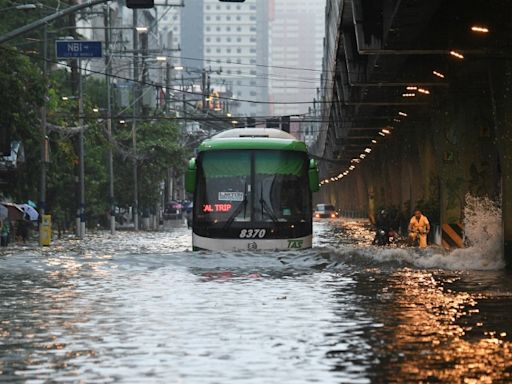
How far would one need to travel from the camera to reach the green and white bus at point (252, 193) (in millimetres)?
37938

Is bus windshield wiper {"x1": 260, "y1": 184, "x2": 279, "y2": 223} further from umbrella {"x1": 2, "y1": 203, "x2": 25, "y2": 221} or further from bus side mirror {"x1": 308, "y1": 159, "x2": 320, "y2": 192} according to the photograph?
umbrella {"x1": 2, "y1": 203, "x2": 25, "y2": 221}

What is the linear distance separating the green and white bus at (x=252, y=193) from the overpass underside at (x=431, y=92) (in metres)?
3.82

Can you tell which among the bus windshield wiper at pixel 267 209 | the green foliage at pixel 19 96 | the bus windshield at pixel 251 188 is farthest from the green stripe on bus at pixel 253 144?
the green foliage at pixel 19 96

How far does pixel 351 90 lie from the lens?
181 ft

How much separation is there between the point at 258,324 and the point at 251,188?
19.3 m

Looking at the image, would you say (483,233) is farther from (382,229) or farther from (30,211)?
(30,211)

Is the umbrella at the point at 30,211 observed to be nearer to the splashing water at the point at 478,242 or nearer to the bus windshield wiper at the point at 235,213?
the splashing water at the point at 478,242

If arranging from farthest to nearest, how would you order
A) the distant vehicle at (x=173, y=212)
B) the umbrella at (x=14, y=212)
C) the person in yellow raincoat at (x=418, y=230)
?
the distant vehicle at (x=173, y=212), the umbrella at (x=14, y=212), the person in yellow raincoat at (x=418, y=230)

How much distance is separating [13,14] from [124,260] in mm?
42989

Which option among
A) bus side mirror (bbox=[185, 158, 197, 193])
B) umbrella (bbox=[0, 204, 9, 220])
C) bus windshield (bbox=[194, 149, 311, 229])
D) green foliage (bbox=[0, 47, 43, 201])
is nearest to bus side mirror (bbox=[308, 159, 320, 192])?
bus windshield (bbox=[194, 149, 311, 229])

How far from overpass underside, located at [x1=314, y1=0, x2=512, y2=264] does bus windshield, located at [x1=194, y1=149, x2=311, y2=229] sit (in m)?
3.99

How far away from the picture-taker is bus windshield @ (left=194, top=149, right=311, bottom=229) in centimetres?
3816

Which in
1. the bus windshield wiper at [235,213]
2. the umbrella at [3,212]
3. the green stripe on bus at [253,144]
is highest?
the green stripe on bus at [253,144]

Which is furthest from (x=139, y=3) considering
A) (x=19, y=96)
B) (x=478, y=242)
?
(x=19, y=96)
